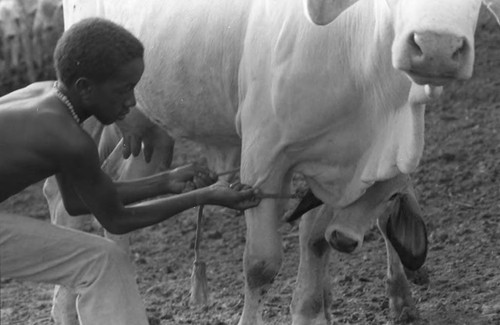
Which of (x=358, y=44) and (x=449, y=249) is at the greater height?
(x=358, y=44)

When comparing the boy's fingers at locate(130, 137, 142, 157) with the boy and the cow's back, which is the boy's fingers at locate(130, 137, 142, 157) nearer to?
the cow's back

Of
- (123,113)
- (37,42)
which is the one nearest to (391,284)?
(123,113)

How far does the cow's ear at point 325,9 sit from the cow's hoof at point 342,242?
1.12 m

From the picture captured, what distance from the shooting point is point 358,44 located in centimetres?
598

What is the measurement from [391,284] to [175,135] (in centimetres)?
125

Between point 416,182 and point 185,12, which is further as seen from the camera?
point 416,182

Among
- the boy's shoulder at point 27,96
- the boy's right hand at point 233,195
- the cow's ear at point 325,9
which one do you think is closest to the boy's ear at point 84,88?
the boy's shoulder at point 27,96

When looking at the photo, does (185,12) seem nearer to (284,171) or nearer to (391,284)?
(284,171)

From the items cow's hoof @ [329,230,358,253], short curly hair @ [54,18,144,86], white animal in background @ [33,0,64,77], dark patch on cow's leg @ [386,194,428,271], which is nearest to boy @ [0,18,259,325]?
short curly hair @ [54,18,144,86]

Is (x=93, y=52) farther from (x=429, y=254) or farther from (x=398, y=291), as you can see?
(x=429, y=254)

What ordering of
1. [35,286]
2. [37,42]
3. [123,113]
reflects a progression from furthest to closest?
[37,42], [35,286], [123,113]

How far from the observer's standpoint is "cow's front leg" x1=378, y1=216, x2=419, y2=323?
22.4 feet

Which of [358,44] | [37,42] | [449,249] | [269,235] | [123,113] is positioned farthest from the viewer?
[37,42]

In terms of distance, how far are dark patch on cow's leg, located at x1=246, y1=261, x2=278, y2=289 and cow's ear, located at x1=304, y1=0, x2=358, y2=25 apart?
49.5 inches
